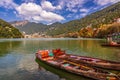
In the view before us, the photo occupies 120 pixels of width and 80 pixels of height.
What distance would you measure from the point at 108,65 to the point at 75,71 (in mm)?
7268

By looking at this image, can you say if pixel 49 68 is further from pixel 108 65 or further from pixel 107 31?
pixel 107 31

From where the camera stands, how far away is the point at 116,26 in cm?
15825

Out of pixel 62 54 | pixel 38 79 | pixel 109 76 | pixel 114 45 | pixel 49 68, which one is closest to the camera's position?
pixel 109 76

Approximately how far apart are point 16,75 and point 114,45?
193 feet

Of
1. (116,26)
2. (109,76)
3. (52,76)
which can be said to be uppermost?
(116,26)

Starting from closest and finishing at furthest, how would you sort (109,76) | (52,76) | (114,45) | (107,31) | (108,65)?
(109,76), (52,76), (108,65), (114,45), (107,31)

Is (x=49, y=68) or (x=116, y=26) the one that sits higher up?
(x=116, y=26)

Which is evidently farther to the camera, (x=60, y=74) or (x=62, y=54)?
(x=62, y=54)

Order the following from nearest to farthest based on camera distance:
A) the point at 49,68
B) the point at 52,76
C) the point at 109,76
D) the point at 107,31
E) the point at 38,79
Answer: the point at 109,76
the point at 38,79
the point at 52,76
the point at 49,68
the point at 107,31

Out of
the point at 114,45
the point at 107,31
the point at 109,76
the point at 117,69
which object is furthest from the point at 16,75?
the point at 107,31

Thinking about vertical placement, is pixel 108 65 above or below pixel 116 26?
below

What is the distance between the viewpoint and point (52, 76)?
83.1ft

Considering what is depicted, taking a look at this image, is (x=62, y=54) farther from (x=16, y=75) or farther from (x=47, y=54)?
(x=16, y=75)

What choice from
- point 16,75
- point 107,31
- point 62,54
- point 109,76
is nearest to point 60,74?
point 16,75
